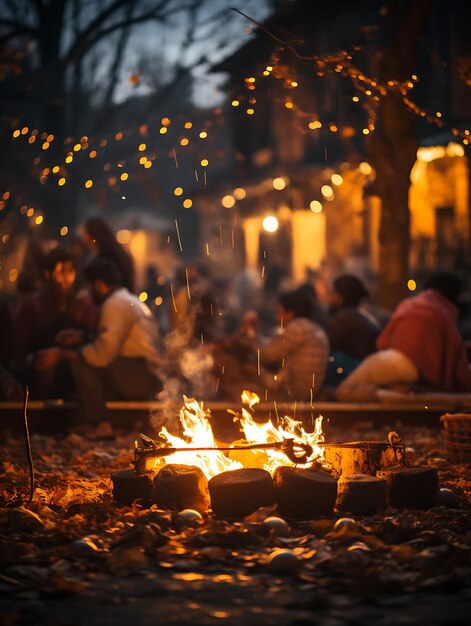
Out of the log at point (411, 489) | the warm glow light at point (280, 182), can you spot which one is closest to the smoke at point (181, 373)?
the log at point (411, 489)

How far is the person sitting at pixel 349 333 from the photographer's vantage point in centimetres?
1225

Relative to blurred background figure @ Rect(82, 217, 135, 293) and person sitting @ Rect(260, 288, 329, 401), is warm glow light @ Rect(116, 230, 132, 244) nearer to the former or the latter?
blurred background figure @ Rect(82, 217, 135, 293)

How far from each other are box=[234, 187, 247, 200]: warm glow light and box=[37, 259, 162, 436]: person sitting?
26.4 m

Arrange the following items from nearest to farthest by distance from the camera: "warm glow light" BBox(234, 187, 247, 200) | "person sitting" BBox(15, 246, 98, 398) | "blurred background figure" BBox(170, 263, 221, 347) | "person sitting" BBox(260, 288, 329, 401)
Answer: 1. "person sitting" BBox(260, 288, 329, 401)
2. "person sitting" BBox(15, 246, 98, 398)
3. "blurred background figure" BBox(170, 263, 221, 347)
4. "warm glow light" BBox(234, 187, 247, 200)

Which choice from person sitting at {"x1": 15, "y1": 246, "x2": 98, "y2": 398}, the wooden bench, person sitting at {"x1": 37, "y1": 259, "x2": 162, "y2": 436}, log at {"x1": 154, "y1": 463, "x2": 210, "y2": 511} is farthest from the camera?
person sitting at {"x1": 15, "y1": 246, "x2": 98, "y2": 398}

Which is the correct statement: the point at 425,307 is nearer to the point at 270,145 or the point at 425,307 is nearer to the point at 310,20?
the point at 310,20

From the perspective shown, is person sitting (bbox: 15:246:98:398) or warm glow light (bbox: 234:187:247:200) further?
warm glow light (bbox: 234:187:247:200)

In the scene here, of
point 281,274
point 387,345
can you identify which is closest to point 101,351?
point 387,345

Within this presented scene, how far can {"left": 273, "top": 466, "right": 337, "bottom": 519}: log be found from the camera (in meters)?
6.95

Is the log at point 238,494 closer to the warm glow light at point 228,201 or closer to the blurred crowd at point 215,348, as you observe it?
the blurred crowd at point 215,348

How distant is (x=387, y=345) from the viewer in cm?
1155

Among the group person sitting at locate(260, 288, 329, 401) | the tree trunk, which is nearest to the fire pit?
person sitting at locate(260, 288, 329, 401)

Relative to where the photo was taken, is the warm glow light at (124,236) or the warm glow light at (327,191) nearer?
the warm glow light at (327,191)

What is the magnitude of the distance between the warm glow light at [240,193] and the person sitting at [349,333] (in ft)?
83.5
